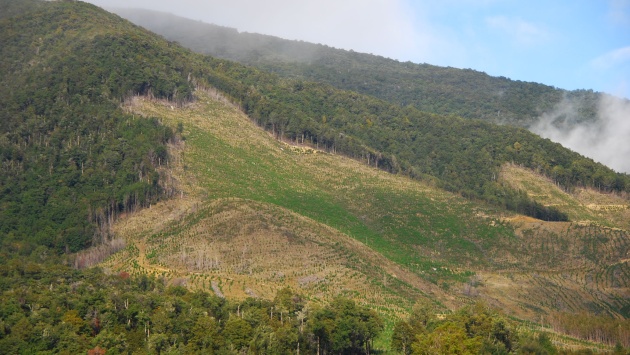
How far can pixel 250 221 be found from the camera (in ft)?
341

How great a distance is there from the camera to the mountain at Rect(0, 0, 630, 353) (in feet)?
244

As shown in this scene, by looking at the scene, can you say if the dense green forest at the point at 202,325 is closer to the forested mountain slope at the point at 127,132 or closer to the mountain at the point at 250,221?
the mountain at the point at 250,221

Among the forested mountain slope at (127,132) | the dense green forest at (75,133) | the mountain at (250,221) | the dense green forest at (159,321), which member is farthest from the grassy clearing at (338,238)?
the dense green forest at (159,321)

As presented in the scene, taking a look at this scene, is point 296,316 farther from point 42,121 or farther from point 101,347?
point 42,121

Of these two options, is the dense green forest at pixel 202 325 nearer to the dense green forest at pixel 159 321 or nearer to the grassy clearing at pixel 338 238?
the dense green forest at pixel 159 321

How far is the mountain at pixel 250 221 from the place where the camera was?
7425cm

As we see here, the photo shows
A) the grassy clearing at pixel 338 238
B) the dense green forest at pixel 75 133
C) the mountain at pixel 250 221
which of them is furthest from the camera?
the dense green forest at pixel 75 133

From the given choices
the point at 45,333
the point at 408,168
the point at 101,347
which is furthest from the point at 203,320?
the point at 408,168

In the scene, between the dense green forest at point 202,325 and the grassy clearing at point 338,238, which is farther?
the grassy clearing at point 338,238

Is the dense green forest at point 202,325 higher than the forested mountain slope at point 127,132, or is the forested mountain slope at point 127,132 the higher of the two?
the forested mountain slope at point 127,132

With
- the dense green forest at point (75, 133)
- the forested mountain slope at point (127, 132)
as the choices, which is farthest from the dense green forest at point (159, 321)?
the forested mountain slope at point (127, 132)

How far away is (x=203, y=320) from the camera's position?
233ft

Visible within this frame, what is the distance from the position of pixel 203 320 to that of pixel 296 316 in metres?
11.0

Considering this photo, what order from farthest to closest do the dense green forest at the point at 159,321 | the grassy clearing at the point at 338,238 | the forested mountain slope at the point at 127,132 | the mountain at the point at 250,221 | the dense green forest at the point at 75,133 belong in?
the forested mountain slope at the point at 127,132 → the dense green forest at the point at 75,133 → the grassy clearing at the point at 338,238 → the mountain at the point at 250,221 → the dense green forest at the point at 159,321
